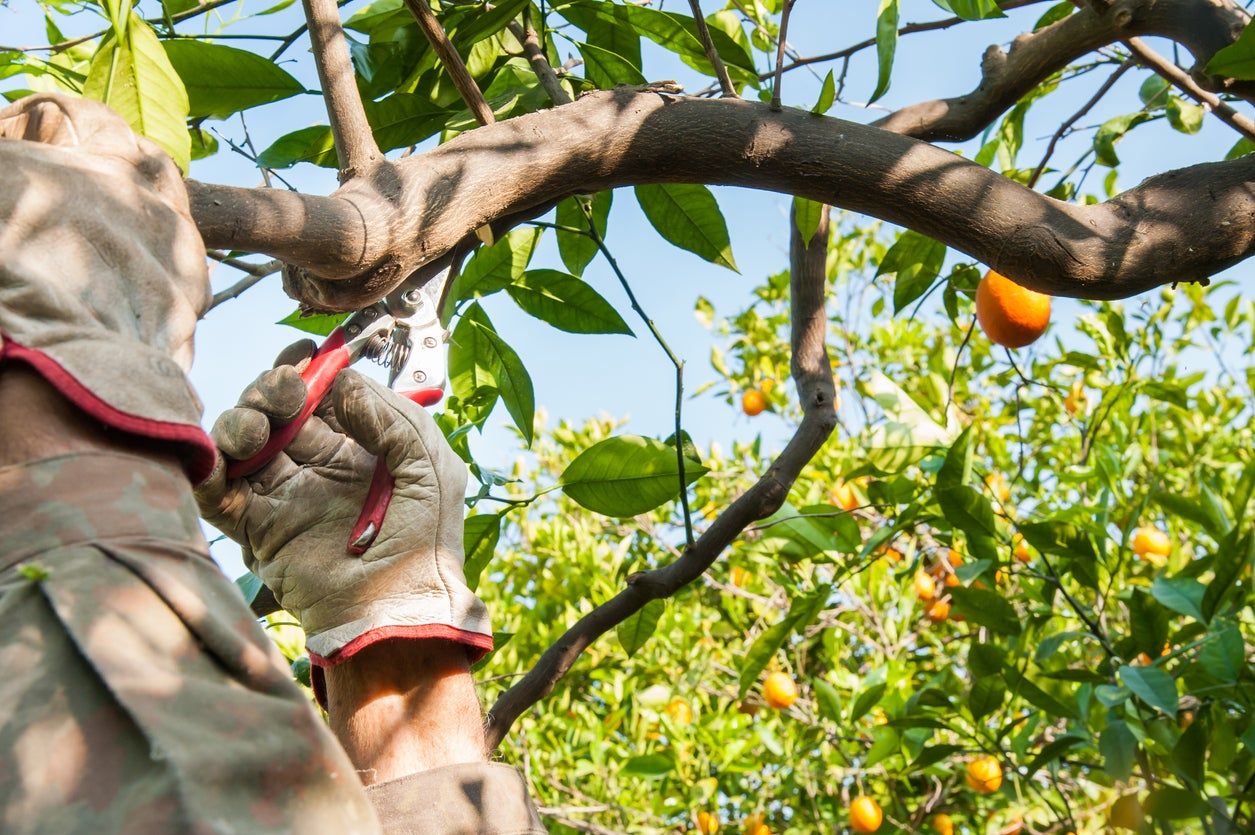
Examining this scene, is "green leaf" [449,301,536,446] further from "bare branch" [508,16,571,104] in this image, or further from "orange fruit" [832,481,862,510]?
"orange fruit" [832,481,862,510]

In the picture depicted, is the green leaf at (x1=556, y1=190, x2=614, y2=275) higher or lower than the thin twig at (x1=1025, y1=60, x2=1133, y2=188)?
lower

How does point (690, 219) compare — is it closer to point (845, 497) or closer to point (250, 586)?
point (250, 586)

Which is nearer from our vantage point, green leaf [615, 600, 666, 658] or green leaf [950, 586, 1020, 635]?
green leaf [615, 600, 666, 658]

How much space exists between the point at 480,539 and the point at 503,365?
257mm

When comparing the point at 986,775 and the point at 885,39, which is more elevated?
the point at 885,39

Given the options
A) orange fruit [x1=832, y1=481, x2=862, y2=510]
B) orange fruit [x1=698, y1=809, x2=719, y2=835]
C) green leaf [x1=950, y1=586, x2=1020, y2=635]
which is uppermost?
orange fruit [x1=832, y1=481, x2=862, y2=510]

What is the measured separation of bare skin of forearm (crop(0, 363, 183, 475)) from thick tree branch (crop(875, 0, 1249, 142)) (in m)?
1.22

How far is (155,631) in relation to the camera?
660mm

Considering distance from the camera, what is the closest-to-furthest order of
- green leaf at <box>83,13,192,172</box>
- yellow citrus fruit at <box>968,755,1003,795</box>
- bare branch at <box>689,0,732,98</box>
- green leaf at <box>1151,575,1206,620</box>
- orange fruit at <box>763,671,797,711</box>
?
green leaf at <box>83,13,192,172</box> < bare branch at <box>689,0,732,98</box> < green leaf at <box>1151,575,1206,620</box> < yellow citrus fruit at <box>968,755,1003,795</box> < orange fruit at <box>763,671,797,711</box>

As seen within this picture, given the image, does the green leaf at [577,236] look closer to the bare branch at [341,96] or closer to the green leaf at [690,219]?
the green leaf at [690,219]

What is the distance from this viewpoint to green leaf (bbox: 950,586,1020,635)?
6.59ft

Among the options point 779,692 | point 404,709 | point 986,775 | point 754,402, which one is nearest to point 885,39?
point 404,709

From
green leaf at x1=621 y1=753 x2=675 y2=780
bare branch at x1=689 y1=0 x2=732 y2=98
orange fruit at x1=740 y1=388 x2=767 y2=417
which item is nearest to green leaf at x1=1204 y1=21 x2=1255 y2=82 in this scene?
bare branch at x1=689 y1=0 x2=732 y2=98

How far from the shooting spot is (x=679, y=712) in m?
3.40
